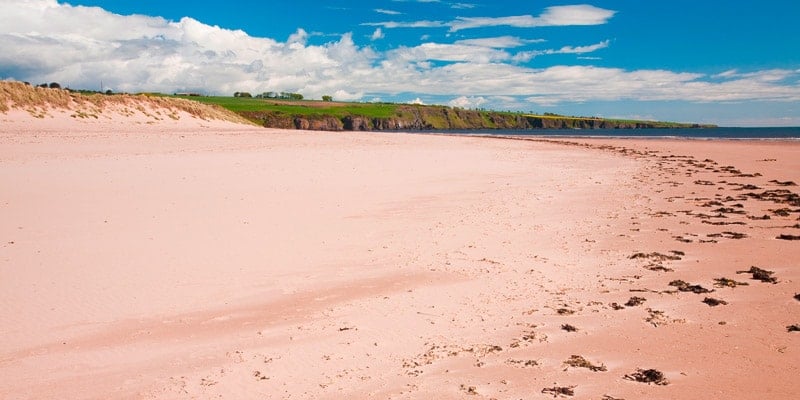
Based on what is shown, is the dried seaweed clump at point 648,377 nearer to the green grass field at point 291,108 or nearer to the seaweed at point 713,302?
the seaweed at point 713,302

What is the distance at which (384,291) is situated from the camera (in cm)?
791

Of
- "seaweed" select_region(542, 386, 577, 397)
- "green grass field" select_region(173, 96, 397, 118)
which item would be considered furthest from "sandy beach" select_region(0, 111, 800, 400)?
"green grass field" select_region(173, 96, 397, 118)

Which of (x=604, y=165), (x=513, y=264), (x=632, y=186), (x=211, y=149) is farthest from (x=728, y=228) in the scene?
(x=211, y=149)

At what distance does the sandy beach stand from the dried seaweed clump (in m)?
0.02

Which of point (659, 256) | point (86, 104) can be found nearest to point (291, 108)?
point (86, 104)

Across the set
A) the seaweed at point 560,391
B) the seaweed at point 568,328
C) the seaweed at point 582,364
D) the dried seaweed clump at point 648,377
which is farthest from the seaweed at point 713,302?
the seaweed at point 560,391

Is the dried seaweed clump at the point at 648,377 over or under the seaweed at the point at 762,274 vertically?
under

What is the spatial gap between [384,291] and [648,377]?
363cm

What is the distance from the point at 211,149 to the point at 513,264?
750 inches

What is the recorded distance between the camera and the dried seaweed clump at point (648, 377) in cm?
516

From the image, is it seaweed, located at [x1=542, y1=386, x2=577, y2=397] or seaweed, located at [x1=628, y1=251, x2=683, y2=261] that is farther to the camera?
seaweed, located at [x1=628, y1=251, x2=683, y2=261]

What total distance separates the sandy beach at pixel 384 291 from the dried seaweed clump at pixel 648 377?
0.02m

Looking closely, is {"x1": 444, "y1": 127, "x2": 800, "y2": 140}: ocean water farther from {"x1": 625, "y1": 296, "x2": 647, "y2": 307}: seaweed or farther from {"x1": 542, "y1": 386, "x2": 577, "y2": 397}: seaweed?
{"x1": 542, "y1": 386, "x2": 577, "y2": 397}: seaweed

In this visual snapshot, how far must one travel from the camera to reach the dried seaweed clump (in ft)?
16.9
